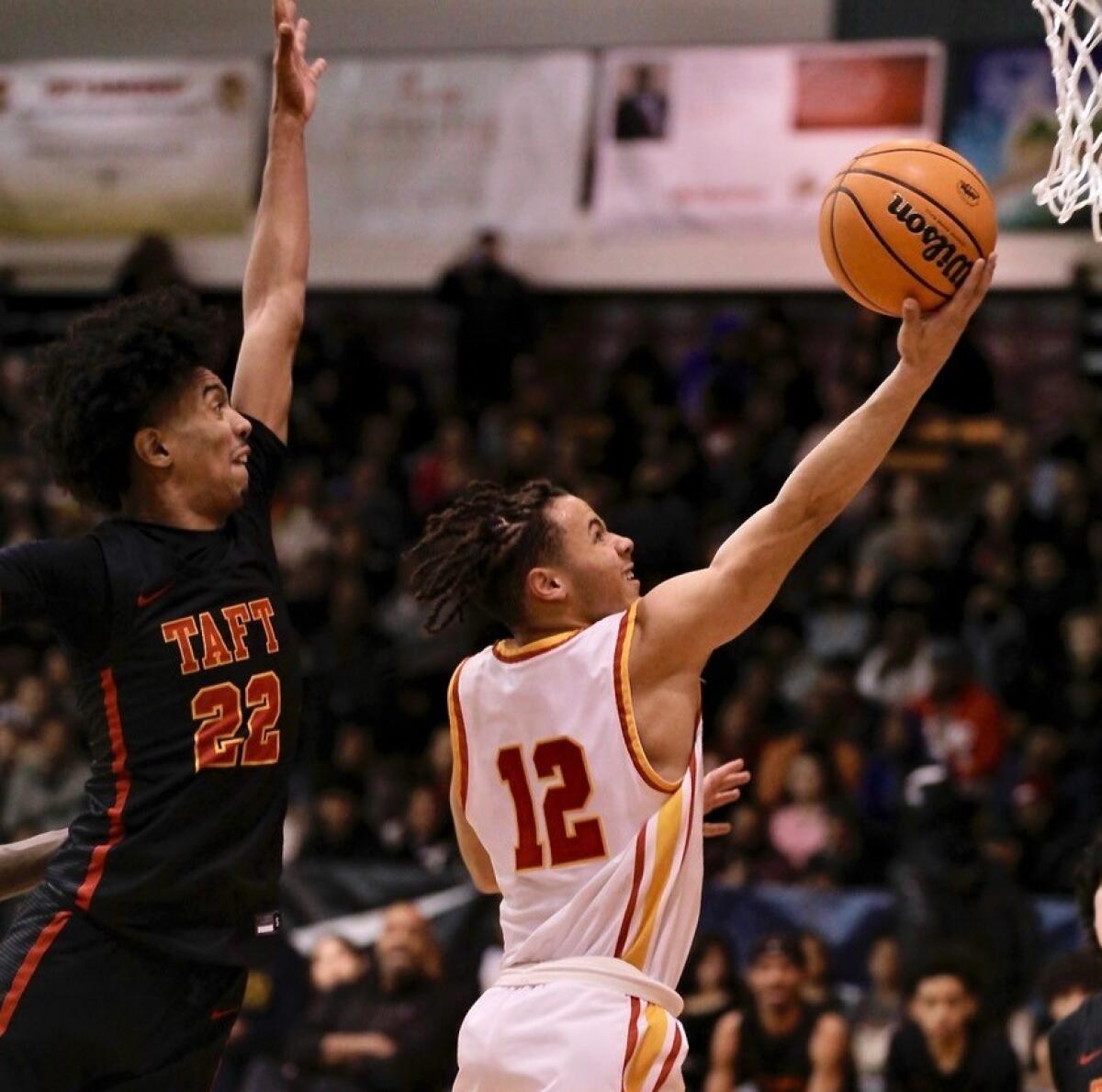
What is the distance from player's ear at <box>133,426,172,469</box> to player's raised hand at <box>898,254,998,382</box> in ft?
4.46

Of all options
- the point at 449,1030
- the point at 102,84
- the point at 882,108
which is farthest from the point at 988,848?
the point at 102,84

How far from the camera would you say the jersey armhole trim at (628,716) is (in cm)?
373

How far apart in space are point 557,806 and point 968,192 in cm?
141

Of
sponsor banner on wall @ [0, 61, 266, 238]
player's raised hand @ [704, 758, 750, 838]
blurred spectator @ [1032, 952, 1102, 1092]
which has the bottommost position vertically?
blurred spectator @ [1032, 952, 1102, 1092]

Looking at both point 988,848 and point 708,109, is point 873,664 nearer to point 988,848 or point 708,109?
point 988,848

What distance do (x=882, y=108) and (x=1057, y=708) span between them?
3.72m

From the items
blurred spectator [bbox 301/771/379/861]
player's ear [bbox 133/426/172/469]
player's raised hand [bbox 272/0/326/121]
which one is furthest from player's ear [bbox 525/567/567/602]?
blurred spectator [bbox 301/771/379/861]

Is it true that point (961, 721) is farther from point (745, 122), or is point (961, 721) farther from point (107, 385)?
point (107, 385)

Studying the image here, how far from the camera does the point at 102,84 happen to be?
44.2 feet

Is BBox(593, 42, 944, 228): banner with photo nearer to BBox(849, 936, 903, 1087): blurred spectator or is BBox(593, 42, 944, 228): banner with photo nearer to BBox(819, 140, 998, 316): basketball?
BBox(849, 936, 903, 1087): blurred spectator

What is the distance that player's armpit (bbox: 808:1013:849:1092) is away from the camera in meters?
7.33

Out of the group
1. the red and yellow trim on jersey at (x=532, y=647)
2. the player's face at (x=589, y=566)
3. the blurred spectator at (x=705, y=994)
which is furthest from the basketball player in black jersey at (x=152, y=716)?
the blurred spectator at (x=705, y=994)

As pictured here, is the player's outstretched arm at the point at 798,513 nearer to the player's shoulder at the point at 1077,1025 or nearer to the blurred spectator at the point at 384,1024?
the player's shoulder at the point at 1077,1025

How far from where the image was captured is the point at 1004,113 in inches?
448
